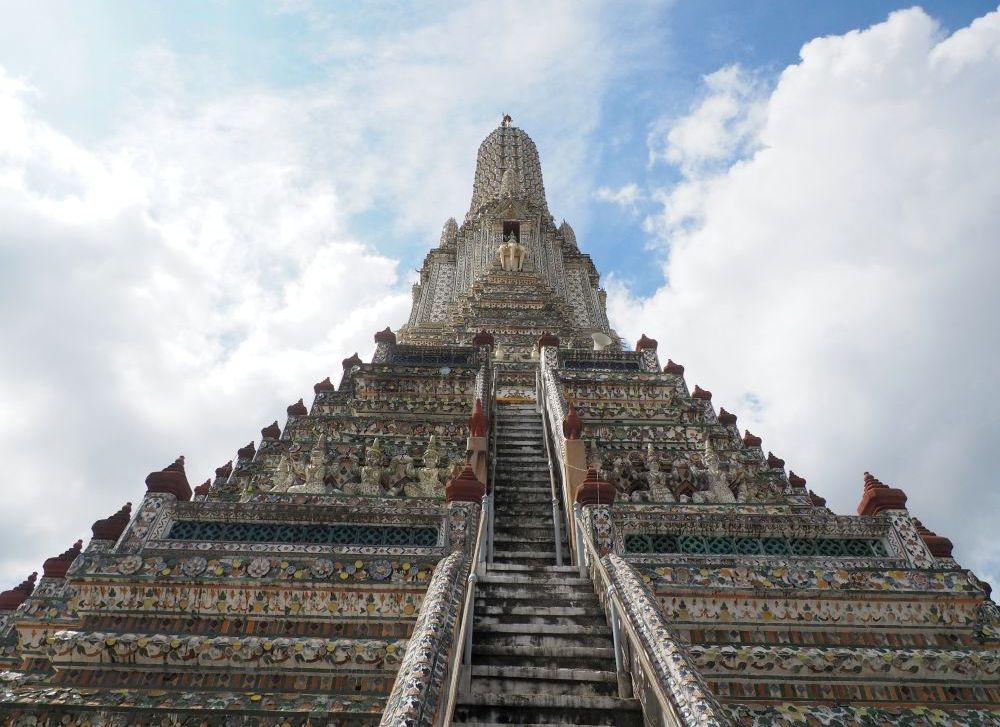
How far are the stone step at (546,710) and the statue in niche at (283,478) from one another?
246 inches

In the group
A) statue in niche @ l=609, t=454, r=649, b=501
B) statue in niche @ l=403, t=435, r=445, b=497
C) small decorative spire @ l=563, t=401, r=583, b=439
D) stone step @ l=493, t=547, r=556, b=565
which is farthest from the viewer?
statue in niche @ l=609, t=454, r=649, b=501

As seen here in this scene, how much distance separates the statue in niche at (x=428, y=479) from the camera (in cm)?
1045

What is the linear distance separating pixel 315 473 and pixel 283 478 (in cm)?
70

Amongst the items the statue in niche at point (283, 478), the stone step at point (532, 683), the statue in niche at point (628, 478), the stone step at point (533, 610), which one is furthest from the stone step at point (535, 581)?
the statue in niche at point (283, 478)

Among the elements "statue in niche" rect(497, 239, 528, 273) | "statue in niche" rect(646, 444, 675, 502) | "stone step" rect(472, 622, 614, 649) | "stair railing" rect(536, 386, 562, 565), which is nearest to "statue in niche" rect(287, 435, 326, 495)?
"stair railing" rect(536, 386, 562, 565)

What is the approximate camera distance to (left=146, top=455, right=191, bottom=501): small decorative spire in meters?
8.19

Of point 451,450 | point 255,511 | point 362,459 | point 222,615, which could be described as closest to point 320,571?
point 222,615

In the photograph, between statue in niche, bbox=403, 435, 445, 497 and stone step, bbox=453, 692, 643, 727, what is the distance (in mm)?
5477

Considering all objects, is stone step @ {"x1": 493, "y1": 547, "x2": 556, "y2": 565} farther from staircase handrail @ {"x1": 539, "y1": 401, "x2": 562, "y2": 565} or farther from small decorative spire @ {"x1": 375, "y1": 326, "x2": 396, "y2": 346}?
small decorative spire @ {"x1": 375, "y1": 326, "x2": 396, "y2": 346}

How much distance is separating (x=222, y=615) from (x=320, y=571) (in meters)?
1.09

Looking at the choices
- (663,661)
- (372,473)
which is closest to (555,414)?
(372,473)

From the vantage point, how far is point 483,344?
17500 mm

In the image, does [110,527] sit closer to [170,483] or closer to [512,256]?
[170,483]

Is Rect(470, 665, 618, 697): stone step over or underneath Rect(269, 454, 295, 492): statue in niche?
underneath
